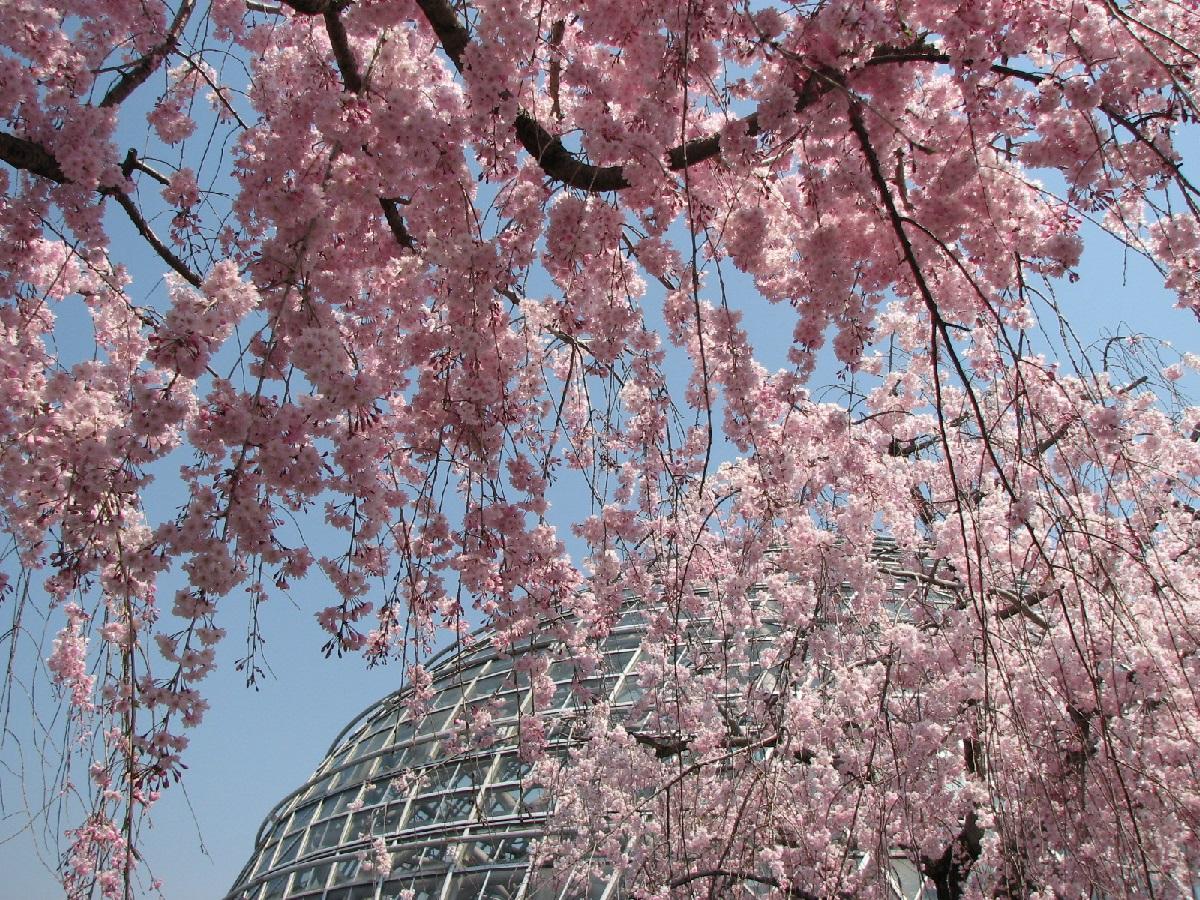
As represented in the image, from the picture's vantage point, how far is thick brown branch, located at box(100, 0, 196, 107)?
12.4 ft

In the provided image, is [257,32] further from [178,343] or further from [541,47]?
[178,343]

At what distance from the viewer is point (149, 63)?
391 centimetres

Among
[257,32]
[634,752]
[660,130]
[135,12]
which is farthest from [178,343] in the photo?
[634,752]

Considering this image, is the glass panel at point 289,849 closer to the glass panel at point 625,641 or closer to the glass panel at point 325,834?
the glass panel at point 325,834

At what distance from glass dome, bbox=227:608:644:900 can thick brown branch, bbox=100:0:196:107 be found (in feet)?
19.4

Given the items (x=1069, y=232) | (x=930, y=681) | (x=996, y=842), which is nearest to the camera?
(x=1069, y=232)

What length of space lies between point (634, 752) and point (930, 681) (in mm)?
3515

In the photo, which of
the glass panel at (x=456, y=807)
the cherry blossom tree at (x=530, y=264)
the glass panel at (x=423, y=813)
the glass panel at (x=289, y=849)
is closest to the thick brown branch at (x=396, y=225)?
the cherry blossom tree at (x=530, y=264)

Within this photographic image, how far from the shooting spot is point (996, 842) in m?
6.45

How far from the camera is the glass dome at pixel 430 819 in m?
11.4

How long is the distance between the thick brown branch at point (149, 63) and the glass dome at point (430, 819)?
5915mm

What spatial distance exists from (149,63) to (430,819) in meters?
12.9

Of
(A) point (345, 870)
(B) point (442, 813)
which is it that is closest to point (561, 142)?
(B) point (442, 813)

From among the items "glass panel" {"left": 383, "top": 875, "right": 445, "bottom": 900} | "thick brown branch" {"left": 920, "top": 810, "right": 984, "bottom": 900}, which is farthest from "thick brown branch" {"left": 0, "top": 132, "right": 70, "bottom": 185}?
"glass panel" {"left": 383, "top": 875, "right": 445, "bottom": 900}
